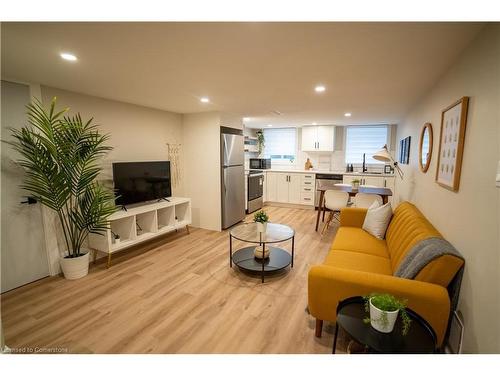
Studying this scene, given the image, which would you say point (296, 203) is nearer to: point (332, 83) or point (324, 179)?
point (324, 179)

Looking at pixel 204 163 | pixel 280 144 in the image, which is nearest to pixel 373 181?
pixel 280 144

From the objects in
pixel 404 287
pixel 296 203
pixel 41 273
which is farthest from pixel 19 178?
pixel 296 203

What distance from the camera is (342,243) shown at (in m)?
2.60

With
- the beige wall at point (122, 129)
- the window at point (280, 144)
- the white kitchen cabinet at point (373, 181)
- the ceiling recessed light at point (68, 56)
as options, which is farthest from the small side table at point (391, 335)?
the window at point (280, 144)

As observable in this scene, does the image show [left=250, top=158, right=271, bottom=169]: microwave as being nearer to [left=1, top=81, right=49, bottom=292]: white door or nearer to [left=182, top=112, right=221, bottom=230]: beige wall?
[left=182, top=112, right=221, bottom=230]: beige wall

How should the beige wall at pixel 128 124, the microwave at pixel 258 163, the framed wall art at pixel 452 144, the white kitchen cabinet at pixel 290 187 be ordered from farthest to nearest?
the microwave at pixel 258 163 → the white kitchen cabinet at pixel 290 187 → the beige wall at pixel 128 124 → the framed wall art at pixel 452 144

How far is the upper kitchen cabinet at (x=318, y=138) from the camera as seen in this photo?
6144 mm

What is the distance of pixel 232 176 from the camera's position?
4.53 m

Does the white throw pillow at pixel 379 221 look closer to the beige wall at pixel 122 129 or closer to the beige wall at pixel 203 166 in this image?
the beige wall at pixel 203 166

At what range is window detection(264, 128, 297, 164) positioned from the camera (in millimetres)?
6945

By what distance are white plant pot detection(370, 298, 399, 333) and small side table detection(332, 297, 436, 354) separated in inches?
1.3

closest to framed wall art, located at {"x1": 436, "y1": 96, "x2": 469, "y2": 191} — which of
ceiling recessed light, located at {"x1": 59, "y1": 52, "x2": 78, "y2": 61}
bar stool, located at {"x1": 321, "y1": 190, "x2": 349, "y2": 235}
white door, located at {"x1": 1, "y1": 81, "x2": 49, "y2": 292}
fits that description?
bar stool, located at {"x1": 321, "y1": 190, "x2": 349, "y2": 235}

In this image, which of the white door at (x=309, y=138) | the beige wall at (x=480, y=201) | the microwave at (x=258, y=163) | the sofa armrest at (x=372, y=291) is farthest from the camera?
the microwave at (x=258, y=163)

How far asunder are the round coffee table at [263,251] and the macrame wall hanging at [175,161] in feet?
6.11
